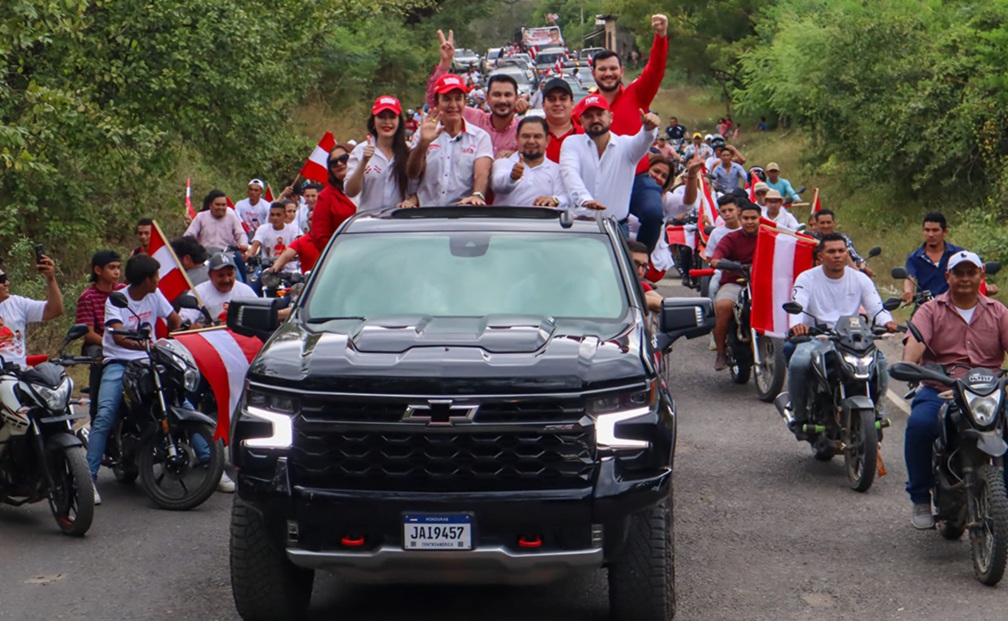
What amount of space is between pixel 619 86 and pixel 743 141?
45.4 meters

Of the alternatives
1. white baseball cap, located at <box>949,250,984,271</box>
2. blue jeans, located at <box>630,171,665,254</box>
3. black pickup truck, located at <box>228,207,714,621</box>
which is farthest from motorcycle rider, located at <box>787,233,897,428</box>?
black pickup truck, located at <box>228,207,714,621</box>

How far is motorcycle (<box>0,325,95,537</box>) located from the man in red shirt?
25.1 ft

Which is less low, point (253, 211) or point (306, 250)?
point (306, 250)

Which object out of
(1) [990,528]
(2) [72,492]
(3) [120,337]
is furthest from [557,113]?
(1) [990,528]

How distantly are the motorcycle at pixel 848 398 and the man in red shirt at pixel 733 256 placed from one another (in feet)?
12.6

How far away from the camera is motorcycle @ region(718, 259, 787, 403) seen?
14.4 meters

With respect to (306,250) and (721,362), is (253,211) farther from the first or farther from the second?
(306,250)

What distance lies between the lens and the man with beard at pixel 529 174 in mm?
11289

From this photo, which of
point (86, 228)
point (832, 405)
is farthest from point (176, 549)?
point (86, 228)

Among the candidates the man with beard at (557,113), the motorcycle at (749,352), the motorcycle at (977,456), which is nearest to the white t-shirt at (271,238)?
the motorcycle at (749,352)

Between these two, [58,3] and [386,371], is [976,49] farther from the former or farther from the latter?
[386,371]

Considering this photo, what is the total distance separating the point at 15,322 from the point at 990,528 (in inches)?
246

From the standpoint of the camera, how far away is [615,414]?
22.5 feet

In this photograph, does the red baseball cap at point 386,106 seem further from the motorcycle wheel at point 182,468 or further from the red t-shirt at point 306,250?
the motorcycle wheel at point 182,468
